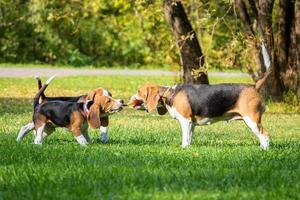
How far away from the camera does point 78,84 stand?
31766 mm

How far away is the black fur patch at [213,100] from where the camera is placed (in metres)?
11.5

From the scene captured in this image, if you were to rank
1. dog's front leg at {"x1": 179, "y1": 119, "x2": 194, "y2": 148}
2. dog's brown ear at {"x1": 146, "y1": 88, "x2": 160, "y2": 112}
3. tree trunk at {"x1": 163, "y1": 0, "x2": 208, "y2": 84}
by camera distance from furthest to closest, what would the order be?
1. tree trunk at {"x1": 163, "y1": 0, "x2": 208, "y2": 84}
2. dog's brown ear at {"x1": 146, "y1": 88, "x2": 160, "y2": 112}
3. dog's front leg at {"x1": 179, "y1": 119, "x2": 194, "y2": 148}

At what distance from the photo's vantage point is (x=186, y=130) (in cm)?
1145

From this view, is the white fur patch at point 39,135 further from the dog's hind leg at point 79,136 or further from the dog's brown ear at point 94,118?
the dog's brown ear at point 94,118

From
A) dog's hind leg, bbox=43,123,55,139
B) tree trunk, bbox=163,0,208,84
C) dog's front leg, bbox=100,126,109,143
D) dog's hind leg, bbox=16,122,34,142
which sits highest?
dog's hind leg, bbox=43,123,55,139

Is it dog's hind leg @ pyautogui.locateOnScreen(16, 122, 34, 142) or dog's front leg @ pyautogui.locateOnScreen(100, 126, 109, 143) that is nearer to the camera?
dog's hind leg @ pyautogui.locateOnScreen(16, 122, 34, 142)

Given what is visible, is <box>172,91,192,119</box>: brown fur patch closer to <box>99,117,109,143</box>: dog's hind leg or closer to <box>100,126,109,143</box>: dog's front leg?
<box>99,117,109,143</box>: dog's hind leg

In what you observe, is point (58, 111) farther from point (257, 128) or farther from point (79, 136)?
point (257, 128)

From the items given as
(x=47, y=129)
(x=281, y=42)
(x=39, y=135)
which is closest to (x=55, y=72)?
(x=281, y=42)

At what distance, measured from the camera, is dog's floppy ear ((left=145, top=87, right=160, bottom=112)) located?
11.6 m

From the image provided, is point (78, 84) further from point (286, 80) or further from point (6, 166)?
point (6, 166)

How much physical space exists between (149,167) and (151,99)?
2.94 meters

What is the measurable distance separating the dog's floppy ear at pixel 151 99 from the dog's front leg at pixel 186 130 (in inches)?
17.7

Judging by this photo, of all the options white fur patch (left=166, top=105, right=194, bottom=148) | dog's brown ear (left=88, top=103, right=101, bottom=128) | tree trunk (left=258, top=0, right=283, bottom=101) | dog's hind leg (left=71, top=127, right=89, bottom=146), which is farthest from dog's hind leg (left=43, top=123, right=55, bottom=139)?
tree trunk (left=258, top=0, right=283, bottom=101)
